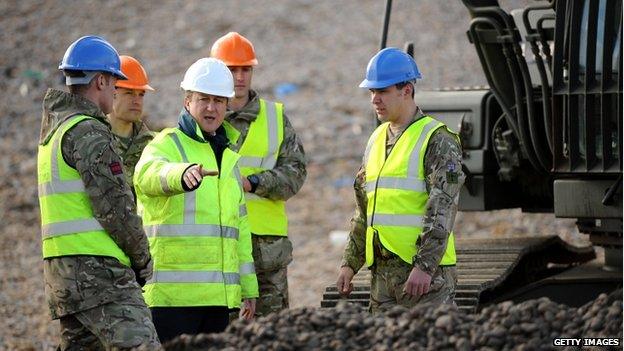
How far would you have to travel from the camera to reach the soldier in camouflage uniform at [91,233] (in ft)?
22.5

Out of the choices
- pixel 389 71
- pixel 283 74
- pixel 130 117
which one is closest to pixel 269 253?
pixel 130 117

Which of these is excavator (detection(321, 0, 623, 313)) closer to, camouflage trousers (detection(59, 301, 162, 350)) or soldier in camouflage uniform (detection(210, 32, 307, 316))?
soldier in camouflage uniform (detection(210, 32, 307, 316))

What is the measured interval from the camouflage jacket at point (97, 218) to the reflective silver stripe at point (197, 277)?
1.64 feet

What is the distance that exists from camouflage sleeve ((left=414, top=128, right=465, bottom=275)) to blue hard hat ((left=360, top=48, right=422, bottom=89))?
385 mm

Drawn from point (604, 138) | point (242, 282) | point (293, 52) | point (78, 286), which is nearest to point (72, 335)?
point (78, 286)

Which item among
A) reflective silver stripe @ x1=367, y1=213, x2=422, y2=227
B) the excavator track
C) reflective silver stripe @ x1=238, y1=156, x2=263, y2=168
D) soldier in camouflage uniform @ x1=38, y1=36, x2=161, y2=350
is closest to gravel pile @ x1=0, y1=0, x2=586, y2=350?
the excavator track

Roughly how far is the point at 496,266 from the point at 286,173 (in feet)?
6.48

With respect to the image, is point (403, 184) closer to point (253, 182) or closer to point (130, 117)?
point (253, 182)

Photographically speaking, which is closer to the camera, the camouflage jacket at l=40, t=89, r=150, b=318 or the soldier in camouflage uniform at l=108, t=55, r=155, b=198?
the camouflage jacket at l=40, t=89, r=150, b=318

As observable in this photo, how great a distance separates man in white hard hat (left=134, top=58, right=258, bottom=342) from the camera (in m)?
7.48

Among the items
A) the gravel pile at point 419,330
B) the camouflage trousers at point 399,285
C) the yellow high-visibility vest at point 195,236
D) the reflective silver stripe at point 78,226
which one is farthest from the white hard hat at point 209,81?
the gravel pile at point 419,330

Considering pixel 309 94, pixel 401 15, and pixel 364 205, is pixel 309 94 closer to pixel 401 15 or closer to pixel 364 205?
pixel 401 15

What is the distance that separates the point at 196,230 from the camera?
748 centimetres

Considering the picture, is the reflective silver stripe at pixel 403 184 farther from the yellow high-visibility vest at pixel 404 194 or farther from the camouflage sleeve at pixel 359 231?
the camouflage sleeve at pixel 359 231
